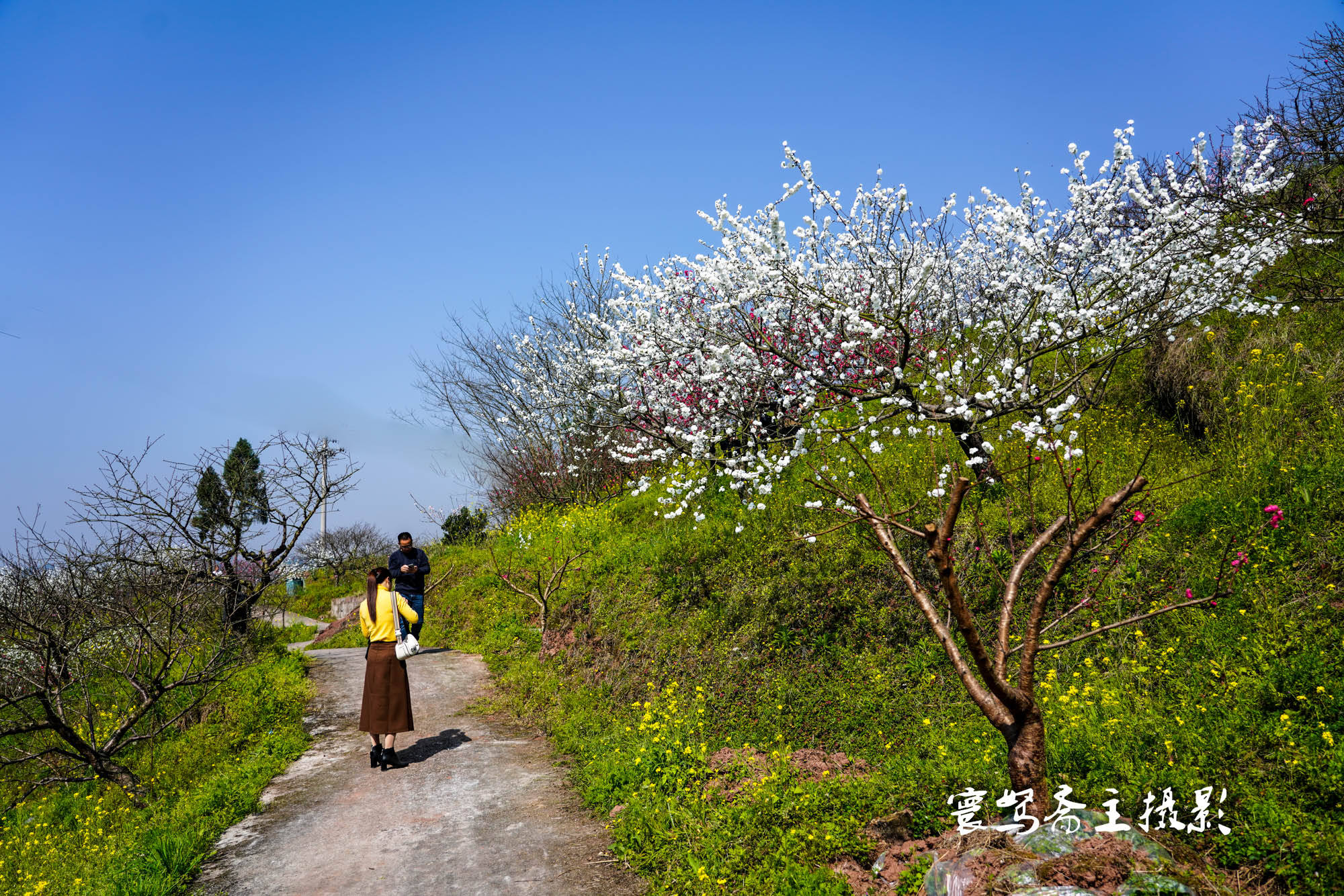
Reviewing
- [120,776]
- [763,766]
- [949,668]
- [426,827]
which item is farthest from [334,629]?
[949,668]

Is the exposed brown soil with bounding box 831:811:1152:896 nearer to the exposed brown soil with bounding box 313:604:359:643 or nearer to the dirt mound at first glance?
the dirt mound

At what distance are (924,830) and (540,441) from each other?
15404 millimetres

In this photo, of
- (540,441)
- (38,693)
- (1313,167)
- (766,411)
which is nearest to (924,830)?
(766,411)

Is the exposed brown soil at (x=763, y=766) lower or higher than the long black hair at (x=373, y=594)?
lower

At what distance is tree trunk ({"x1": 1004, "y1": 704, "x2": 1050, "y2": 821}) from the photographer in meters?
3.83

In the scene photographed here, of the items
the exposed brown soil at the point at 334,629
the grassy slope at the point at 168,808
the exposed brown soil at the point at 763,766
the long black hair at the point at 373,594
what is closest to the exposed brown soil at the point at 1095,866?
the exposed brown soil at the point at 763,766

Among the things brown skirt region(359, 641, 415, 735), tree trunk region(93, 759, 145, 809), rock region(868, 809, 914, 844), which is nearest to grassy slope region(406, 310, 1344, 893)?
rock region(868, 809, 914, 844)

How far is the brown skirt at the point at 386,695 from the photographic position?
784cm

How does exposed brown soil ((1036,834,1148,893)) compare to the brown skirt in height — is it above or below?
below

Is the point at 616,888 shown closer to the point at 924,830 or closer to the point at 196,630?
the point at 924,830

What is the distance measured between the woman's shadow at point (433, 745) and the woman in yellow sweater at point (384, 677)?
17 centimetres

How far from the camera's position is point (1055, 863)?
3.49 metres

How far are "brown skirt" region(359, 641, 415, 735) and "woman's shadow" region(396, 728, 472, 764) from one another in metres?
0.37

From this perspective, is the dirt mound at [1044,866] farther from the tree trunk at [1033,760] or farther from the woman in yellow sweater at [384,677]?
the woman in yellow sweater at [384,677]
